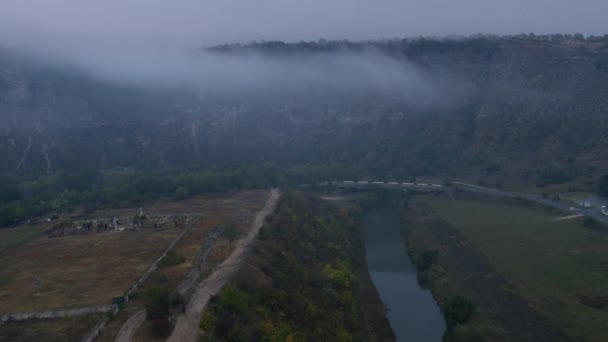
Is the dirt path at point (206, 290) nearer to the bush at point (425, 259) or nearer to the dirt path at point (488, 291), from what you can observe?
the bush at point (425, 259)

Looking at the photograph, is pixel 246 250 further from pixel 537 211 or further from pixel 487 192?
pixel 487 192

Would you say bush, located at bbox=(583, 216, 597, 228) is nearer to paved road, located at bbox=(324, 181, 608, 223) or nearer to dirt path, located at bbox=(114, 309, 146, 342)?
paved road, located at bbox=(324, 181, 608, 223)

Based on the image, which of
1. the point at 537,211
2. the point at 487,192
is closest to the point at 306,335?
the point at 537,211

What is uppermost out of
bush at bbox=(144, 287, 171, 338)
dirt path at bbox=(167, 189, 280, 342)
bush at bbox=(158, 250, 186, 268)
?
bush at bbox=(144, 287, 171, 338)

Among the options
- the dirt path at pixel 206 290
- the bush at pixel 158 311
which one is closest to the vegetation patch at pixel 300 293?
the dirt path at pixel 206 290

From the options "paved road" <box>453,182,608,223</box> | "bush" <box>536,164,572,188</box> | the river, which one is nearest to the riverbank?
the river

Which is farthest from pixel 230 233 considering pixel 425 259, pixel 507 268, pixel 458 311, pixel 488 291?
pixel 507 268
